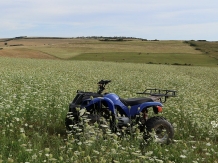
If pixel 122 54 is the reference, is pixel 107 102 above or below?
below

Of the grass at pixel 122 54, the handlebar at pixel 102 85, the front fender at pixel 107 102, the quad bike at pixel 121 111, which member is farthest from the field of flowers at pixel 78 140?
the grass at pixel 122 54

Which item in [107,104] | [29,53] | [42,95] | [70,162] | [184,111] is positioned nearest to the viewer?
[70,162]

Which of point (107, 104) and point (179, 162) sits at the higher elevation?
point (107, 104)

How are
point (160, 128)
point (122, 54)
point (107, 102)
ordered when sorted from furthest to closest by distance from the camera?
1. point (122, 54)
2. point (160, 128)
3. point (107, 102)

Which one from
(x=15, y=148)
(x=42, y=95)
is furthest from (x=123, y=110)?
(x=42, y=95)

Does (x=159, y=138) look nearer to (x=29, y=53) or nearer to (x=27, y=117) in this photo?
(x=27, y=117)

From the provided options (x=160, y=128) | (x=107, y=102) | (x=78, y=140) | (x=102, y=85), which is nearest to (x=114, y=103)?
(x=107, y=102)

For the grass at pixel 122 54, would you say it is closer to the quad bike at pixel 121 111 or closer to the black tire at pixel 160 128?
the quad bike at pixel 121 111

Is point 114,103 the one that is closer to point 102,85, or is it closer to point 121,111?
point 121,111

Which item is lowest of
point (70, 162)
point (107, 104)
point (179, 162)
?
point (179, 162)

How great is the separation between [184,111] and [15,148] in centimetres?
595

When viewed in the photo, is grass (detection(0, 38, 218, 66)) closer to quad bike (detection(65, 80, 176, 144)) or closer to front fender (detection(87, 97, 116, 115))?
quad bike (detection(65, 80, 176, 144))

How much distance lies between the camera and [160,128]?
7.48 meters

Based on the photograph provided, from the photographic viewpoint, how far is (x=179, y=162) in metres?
6.11
